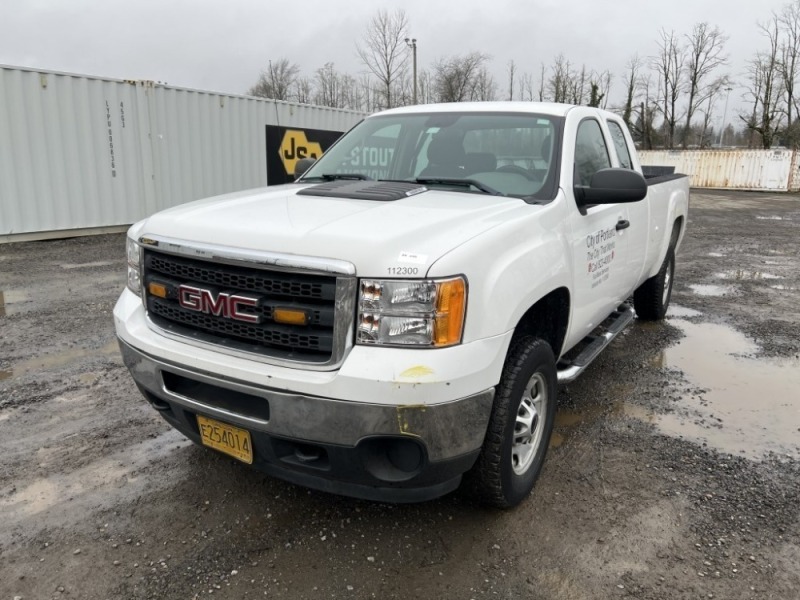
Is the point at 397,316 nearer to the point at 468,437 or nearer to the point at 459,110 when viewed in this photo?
the point at 468,437

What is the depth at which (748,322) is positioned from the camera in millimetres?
6270

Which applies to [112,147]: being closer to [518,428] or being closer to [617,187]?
[617,187]

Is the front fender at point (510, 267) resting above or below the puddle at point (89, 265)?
above

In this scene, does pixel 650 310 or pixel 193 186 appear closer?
pixel 650 310

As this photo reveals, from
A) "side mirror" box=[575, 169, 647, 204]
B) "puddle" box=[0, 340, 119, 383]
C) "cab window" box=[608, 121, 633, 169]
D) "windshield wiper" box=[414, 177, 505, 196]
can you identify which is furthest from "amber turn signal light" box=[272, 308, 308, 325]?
"cab window" box=[608, 121, 633, 169]

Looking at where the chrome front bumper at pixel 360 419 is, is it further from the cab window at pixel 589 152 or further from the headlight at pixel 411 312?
the cab window at pixel 589 152

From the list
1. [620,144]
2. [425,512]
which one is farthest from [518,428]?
[620,144]

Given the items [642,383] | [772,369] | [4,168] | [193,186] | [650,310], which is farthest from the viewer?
[193,186]

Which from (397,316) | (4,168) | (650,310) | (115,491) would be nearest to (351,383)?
(397,316)

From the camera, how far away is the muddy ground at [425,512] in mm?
2418

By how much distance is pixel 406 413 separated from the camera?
2127 millimetres

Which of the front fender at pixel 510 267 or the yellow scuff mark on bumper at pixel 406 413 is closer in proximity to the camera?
the yellow scuff mark on bumper at pixel 406 413

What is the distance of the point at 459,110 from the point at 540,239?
1440mm

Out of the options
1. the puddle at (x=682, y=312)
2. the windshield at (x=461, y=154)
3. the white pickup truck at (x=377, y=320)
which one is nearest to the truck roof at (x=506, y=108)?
the windshield at (x=461, y=154)
